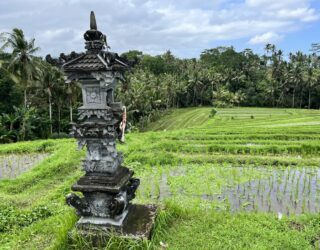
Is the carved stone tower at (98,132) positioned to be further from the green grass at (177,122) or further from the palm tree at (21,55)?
the green grass at (177,122)

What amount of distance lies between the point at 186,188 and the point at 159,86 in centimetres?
4052

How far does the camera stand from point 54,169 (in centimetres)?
1506

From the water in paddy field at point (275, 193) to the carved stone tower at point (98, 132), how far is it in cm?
445

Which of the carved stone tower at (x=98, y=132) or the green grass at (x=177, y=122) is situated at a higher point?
the carved stone tower at (x=98, y=132)

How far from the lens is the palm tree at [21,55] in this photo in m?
26.2

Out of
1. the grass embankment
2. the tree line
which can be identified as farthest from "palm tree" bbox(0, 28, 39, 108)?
the grass embankment

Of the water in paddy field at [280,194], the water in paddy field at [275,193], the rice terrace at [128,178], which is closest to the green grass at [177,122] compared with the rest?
the rice terrace at [128,178]

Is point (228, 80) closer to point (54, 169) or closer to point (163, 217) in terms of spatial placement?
point (54, 169)

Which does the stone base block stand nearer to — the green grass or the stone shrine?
the stone shrine

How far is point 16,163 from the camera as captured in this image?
59.0 feet

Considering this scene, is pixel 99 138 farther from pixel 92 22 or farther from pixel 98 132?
pixel 92 22

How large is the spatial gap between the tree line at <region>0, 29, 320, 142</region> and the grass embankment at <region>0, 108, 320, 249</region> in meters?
7.16

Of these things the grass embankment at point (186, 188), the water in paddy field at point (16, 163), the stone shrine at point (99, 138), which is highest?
the stone shrine at point (99, 138)

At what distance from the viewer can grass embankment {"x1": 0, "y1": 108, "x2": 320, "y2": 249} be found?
8.05 m
